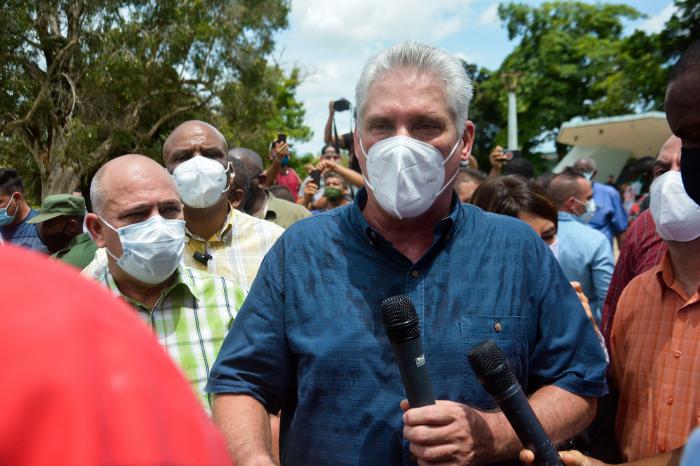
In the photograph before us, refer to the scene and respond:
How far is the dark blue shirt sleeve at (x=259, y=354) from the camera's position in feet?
6.62

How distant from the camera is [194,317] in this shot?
3.01m

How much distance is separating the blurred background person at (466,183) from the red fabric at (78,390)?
15.1 ft

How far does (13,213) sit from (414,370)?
619 centimetres

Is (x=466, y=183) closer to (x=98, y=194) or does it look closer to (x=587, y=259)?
(x=587, y=259)

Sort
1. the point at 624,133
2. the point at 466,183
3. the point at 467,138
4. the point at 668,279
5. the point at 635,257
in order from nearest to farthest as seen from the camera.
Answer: the point at 467,138 < the point at 668,279 < the point at 635,257 < the point at 466,183 < the point at 624,133

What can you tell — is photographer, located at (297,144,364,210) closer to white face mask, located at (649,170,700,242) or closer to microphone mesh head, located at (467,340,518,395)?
white face mask, located at (649,170,700,242)

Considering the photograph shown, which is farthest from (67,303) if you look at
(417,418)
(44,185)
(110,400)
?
(44,185)

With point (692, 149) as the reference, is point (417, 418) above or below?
below

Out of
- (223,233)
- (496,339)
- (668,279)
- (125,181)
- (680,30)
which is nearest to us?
(496,339)

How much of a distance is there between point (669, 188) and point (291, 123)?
38852 millimetres

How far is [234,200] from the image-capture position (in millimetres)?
5094

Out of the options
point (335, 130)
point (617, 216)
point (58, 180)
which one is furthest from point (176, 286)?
point (58, 180)

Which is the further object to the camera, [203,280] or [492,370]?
[203,280]

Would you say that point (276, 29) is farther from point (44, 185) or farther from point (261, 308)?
point (261, 308)
